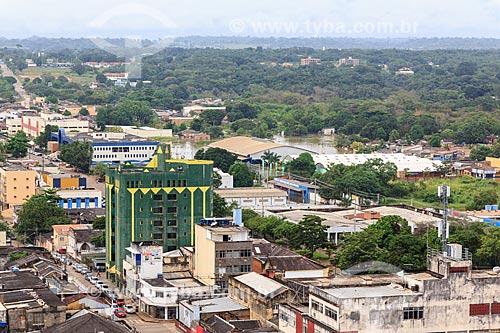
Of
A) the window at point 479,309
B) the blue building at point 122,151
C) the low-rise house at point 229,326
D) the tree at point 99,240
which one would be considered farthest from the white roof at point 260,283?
the blue building at point 122,151

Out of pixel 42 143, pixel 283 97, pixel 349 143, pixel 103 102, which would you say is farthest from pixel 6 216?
pixel 283 97

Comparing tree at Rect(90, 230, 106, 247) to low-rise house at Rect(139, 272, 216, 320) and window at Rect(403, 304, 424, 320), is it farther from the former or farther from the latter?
window at Rect(403, 304, 424, 320)

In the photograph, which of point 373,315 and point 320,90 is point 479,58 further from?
point 373,315

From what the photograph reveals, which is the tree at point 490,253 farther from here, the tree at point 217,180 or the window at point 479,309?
the tree at point 217,180

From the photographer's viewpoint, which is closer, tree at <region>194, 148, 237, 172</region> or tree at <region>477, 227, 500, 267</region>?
tree at <region>477, 227, 500, 267</region>

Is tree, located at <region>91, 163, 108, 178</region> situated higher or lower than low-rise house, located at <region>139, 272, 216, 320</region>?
lower

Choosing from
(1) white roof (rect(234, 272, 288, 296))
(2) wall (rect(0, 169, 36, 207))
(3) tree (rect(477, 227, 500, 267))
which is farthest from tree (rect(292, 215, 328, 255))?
(2) wall (rect(0, 169, 36, 207))
